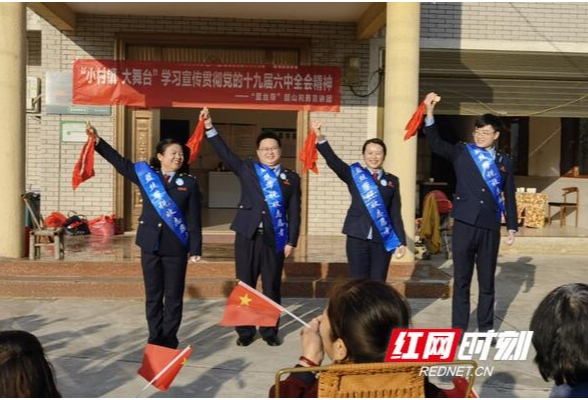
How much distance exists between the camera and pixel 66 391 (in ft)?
14.2

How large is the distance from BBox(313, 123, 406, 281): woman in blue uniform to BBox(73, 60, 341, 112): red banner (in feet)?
16.1

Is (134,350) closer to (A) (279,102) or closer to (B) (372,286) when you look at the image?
(B) (372,286)

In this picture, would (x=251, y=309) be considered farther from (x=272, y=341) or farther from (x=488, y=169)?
(x=488, y=169)

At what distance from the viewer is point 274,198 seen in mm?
5496

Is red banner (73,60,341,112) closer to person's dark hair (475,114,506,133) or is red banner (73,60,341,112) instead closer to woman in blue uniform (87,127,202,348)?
person's dark hair (475,114,506,133)

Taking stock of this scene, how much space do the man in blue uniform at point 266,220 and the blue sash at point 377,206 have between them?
19.7 inches

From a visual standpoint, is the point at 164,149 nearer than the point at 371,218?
Yes

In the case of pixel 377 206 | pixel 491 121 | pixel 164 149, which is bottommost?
pixel 377 206

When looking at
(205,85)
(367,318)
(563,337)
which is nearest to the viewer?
(367,318)

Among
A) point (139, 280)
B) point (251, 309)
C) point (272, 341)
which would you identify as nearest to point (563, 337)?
point (251, 309)

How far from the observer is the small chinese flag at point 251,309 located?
2916mm

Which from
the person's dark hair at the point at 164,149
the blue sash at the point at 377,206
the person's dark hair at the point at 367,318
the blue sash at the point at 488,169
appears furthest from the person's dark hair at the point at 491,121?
the person's dark hair at the point at 367,318

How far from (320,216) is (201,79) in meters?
2.55

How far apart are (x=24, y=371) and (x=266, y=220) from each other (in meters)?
3.60
